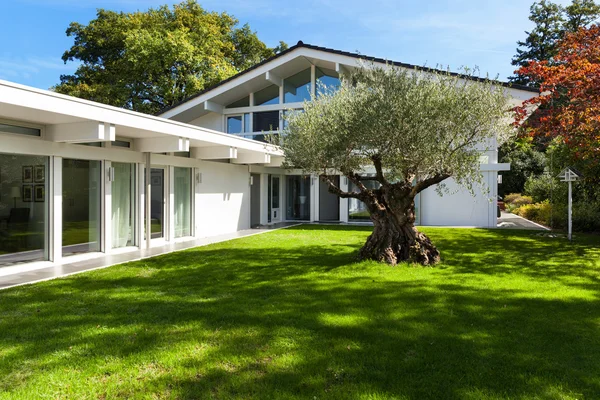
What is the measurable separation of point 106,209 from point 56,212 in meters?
1.42

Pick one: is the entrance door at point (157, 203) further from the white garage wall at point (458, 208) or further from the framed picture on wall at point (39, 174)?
the white garage wall at point (458, 208)

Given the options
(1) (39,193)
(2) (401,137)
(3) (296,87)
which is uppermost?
(3) (296,87)

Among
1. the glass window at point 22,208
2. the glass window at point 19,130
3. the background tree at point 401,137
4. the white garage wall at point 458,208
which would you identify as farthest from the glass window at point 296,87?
the glass window at point 22,208

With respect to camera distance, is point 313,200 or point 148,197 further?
point 313,200

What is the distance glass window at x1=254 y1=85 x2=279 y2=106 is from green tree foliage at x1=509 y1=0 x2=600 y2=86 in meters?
25.1

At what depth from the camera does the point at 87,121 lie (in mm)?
8367

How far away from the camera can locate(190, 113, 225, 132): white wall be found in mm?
A: 20578

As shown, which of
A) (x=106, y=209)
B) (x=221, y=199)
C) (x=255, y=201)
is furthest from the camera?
(x=255, y=201)

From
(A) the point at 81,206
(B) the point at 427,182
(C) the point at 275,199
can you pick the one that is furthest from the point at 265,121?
(B) the point at 427,182

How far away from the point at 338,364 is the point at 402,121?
16.0 feet

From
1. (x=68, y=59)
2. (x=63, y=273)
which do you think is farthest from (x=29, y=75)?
(x=63, y=273)

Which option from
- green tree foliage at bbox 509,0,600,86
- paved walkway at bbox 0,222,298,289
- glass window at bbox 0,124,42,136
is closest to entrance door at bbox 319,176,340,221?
paved walkway at bbox 0,222,298,289

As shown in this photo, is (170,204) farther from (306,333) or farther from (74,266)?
(306,333)

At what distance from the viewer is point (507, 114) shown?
338 inches
